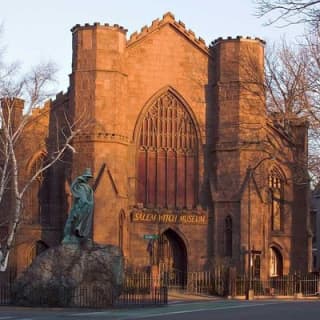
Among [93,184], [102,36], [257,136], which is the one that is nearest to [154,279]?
[93,184]

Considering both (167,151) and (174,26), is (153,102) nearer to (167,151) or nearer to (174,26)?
(167,151)

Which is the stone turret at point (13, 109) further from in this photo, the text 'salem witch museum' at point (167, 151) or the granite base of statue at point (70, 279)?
the granite base of statue at point (70, 279)

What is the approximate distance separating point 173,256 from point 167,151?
5.74 m

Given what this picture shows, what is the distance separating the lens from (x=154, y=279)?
132ft

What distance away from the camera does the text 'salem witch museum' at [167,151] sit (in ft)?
152

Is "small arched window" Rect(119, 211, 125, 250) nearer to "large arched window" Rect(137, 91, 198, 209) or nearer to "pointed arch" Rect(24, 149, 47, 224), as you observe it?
"large arched window" Rect(137, 91, 198, 209)

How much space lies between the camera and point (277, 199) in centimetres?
5100

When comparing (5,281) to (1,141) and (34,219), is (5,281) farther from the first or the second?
(34,219)

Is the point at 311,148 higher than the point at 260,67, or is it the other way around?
the point at 260,67

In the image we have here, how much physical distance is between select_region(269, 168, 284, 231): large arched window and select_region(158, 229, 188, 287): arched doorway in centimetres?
577

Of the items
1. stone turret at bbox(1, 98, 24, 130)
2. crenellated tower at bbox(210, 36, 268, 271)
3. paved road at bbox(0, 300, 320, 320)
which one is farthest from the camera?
crenellated tower at bbox(210, 36, 268, 271)

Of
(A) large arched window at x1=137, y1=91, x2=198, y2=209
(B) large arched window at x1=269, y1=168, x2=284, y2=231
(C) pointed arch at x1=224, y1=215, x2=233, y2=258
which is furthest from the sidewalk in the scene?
(B) large arched window at x1=269, y1=168, x2=284, y2=231

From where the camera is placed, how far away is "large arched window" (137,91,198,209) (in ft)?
159

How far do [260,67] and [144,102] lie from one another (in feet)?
23.1
